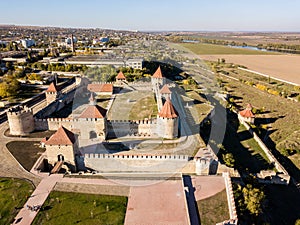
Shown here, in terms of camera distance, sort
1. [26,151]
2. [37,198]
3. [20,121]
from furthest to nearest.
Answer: [20,121] → [26,151] → [37,198]

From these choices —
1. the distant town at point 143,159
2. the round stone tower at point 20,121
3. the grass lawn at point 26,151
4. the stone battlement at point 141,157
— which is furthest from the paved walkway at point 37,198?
the round stone tower at point 20,121

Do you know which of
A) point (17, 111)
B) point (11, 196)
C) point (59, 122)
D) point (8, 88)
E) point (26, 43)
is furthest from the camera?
point (26, 43)

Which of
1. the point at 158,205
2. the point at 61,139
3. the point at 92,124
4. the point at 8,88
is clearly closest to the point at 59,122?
the point at 92,124

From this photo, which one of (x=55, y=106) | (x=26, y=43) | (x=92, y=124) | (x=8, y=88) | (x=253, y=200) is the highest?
(x=26, y=43)

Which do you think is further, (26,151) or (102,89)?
(102,89)

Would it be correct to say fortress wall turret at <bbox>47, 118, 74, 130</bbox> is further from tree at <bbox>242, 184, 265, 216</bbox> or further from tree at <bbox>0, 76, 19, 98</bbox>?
tree at <bbox>0, 76, 19, 98</bbox>

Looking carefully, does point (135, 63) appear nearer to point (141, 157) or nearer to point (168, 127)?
point (168, 127)

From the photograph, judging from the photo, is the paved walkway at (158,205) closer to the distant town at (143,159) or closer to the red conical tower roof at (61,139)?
the distant town at (143,159)
